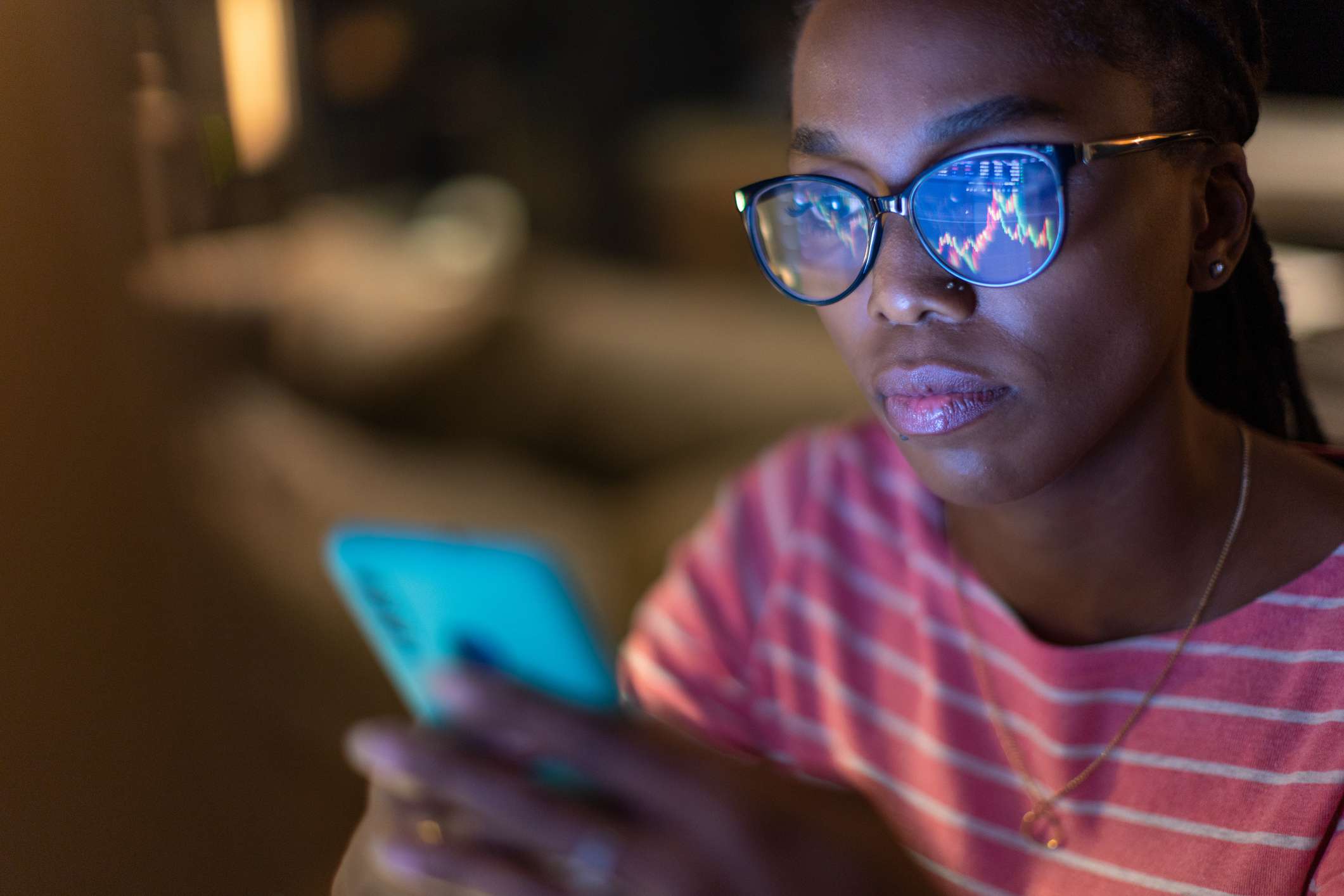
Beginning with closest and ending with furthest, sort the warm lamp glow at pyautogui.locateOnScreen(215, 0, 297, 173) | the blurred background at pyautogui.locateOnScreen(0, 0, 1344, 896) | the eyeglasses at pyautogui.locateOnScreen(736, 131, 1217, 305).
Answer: the eyeglasses at pyautogui.locateOnScreen(736, 131, 1217, 305)
the blurred background at pyautogui.locateOnScreen(0, 0, 1344, 896)
the warm lamp glow at pyautogui.locateOnScreen(215, 0, 297, 173)

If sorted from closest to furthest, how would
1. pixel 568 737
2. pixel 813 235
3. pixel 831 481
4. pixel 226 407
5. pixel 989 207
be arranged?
pixel 568 737, pixel 989 207, pixel 813 235, pixel 831 481, pixel 226 407

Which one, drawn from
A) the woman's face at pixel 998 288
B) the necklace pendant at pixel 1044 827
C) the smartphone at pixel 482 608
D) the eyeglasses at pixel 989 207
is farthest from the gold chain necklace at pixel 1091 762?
the smartphone at pixel 482 608

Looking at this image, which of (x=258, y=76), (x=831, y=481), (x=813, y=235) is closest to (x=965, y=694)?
(x=831, y=481)

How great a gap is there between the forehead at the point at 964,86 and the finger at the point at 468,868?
0.42m

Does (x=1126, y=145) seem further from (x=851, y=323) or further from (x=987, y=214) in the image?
(x=851, y=323)

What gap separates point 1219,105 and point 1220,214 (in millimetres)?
65

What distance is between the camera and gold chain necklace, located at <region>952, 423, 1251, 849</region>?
0.70 meters

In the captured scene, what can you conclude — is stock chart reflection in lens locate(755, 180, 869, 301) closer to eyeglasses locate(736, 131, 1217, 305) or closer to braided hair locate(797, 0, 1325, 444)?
→ eyeglasses locate(736, 131, 1217, 305)

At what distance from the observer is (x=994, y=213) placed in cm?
62

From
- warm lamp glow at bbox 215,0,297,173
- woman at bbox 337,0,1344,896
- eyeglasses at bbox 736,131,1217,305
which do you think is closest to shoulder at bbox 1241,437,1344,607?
woman at bbox 337,0,1344,896

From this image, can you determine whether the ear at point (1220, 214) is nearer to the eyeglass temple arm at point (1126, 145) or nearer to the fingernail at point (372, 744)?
the eyeglass temple arm at point (1126, 145)

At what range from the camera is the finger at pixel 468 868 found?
1.56 ft

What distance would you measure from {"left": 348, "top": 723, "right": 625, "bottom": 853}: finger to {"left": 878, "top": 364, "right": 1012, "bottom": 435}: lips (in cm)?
31

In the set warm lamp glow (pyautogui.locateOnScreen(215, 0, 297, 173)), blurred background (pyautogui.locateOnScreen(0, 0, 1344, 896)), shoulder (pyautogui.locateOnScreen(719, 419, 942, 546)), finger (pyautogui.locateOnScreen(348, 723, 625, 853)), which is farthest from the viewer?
warm lamp glow (pyautogui.locateOnScreen(215, 0, 297, 173))
